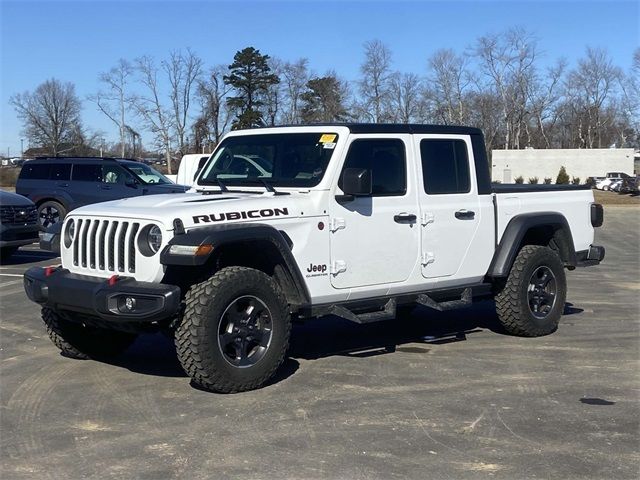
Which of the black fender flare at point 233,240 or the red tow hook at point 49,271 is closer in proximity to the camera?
the black fender flare at point 233,240

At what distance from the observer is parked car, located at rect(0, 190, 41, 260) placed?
42.9 feet

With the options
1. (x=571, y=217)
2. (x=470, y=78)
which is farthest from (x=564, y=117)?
(x=571, y=217)

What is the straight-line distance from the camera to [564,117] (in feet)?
300

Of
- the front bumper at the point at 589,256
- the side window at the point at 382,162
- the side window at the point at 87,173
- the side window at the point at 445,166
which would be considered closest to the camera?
the side window at the point at 382,162

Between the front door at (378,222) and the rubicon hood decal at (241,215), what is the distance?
51 cm

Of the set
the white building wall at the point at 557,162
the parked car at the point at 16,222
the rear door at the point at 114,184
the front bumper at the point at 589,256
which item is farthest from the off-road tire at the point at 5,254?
the white building wall at the point at 557,162

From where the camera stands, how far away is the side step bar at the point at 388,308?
252 inches

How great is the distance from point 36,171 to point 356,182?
14.5 m

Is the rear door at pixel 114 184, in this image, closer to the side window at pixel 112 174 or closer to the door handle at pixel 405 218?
the side window at pixel 112 174

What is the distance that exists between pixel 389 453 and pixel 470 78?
66.0 m

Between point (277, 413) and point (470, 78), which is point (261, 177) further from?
point (470, 78)

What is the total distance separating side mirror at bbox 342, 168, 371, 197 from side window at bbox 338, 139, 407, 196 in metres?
0.26

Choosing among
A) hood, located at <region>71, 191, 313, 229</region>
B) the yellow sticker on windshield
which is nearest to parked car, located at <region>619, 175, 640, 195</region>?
the yellow sticker on windshield

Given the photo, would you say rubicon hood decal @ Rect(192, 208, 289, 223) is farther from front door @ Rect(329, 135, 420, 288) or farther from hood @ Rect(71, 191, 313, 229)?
front door @ Rect(329, 135, 420, 288)
